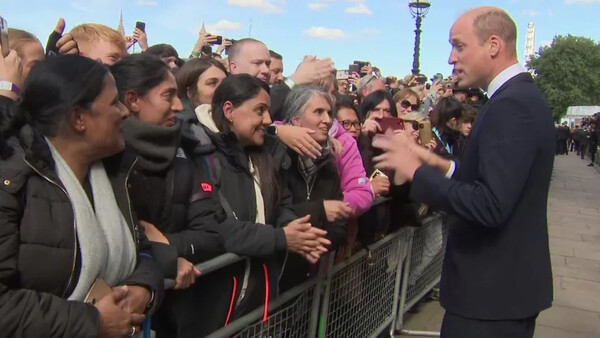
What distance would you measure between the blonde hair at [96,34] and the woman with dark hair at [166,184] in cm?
87

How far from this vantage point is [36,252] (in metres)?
1.58

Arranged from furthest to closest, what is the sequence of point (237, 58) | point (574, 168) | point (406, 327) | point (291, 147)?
1. point (574, 168)
2. point (406, 327)
3. point (237, 58)
4. point (291, 147)

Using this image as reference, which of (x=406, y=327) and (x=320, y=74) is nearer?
(x=320, y=74)

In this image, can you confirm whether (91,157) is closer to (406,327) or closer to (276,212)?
(276,212)

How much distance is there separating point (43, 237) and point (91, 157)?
35 centimetres

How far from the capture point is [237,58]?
4430 mm

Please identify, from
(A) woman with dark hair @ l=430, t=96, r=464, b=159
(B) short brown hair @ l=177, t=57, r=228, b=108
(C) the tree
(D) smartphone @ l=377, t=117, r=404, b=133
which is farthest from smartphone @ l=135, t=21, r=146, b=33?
(C) the tree

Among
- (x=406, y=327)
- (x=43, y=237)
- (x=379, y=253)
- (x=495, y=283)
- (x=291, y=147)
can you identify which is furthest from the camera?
(x=406, y=327)

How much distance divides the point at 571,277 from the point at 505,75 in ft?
18.6

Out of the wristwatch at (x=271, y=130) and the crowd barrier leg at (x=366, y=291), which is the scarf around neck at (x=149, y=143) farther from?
the crowd barrier leg at (x=366, y=291)

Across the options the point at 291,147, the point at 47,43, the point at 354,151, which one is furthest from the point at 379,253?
the point at 47,43

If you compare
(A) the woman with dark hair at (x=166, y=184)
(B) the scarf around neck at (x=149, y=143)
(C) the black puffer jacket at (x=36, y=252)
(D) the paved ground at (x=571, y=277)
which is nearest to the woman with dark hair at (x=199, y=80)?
(A) the woman with dark hair at (x=166, y=184)

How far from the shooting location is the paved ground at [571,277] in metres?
5.34

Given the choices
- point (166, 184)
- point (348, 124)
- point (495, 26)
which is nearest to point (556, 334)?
point (348, 124)
